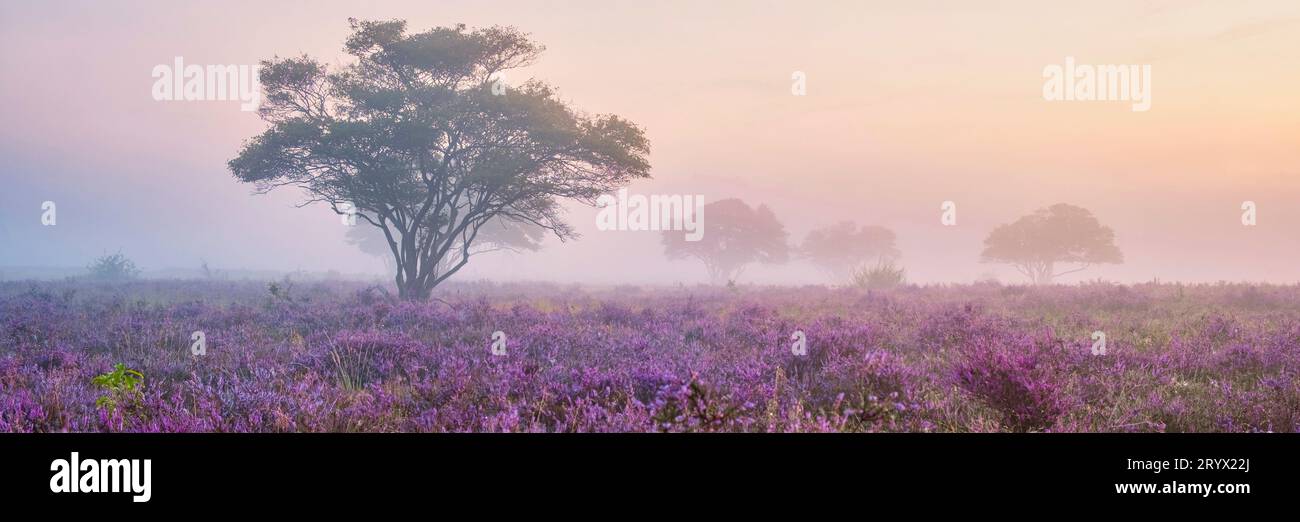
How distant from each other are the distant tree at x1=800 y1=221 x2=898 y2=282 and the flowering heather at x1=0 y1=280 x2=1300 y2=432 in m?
66.7

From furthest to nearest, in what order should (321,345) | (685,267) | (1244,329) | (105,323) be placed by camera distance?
1. (685,267)
2. (105,323)
3. (1244,329)
4. (321,345)

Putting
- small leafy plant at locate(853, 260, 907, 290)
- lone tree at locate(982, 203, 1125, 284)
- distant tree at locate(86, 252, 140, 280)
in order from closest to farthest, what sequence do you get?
small leafy plant at locate(853, 260, 907, 290) < distant tree at locate(86, 252, 140, 280) < lone tree at locate(982, 203, 1125, 284)

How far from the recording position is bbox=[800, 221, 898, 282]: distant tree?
246 ft

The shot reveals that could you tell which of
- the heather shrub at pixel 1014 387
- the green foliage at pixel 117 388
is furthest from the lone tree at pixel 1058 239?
the green foliage at pixel 117 388

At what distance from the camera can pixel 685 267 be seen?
172625mm

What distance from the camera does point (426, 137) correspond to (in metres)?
15.6

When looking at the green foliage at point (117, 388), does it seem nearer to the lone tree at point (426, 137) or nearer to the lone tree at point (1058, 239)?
the lone tree at point (426, 137)

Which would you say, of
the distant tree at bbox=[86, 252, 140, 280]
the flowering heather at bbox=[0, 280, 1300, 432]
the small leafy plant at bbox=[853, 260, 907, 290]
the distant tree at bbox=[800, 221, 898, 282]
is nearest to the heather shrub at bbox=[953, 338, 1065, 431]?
the flowering heather at bbox=[0, 280, 1300, 432]
